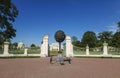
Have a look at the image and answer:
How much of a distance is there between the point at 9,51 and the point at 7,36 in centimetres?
543

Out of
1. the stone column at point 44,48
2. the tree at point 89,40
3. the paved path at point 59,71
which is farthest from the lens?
the tree at point 89,40

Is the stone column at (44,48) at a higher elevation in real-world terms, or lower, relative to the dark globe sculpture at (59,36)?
lower

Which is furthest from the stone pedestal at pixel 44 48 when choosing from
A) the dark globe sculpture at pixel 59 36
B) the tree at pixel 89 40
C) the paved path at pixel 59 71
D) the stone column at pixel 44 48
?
the tree at pixel 89 40

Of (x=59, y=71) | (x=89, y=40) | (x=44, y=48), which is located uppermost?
(x=89, y=40)

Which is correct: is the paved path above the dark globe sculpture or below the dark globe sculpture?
below

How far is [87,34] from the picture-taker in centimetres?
7888

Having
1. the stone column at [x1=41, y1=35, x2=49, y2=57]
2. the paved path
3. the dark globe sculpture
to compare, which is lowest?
the paved path

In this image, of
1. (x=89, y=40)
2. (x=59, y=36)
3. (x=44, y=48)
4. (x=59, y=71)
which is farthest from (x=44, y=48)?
(x=89, y=40)

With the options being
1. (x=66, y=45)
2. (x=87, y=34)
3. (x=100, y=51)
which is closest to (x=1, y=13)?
(x=66, y=45)

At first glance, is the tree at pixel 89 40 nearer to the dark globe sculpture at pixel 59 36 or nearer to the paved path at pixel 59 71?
the dark globe sculpture at pixel 59 36

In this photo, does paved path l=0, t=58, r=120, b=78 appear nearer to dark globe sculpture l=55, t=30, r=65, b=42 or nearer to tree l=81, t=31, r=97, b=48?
dark globe sculpture l=55, t=30, r=65, b=42

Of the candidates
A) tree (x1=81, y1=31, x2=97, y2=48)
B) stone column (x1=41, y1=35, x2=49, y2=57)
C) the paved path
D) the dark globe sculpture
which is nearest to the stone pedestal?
stone column (x1=41, y1=35, x2=49, y2=57)

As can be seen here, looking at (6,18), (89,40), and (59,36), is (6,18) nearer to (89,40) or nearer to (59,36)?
(59,36)

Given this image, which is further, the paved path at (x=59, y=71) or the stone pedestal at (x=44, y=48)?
the stone pedestal at (x=44, y=48)
